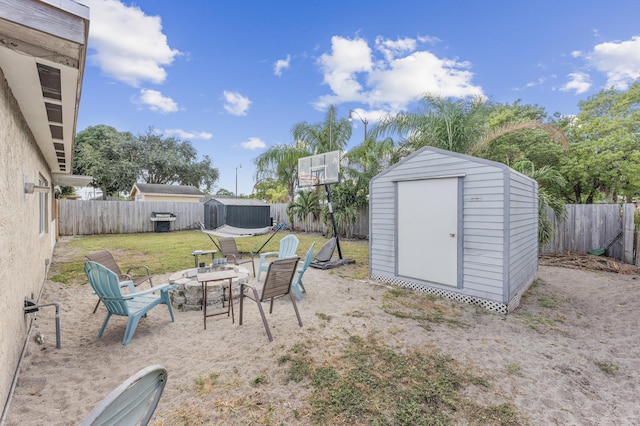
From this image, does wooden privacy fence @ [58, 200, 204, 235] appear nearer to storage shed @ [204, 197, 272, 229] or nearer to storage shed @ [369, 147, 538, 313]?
storage shed @ [204, 197, 272, 229]

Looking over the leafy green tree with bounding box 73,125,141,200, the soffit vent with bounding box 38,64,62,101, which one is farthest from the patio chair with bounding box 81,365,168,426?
the leafy green tree with bounding box 73,125,141,200

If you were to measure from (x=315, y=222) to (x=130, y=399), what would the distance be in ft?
44.5

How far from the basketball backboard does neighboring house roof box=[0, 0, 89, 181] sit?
5.61 m

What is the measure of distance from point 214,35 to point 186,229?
1074 centimetres

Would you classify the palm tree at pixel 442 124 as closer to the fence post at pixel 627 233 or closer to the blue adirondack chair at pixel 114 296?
the fence post at pixel 627 233

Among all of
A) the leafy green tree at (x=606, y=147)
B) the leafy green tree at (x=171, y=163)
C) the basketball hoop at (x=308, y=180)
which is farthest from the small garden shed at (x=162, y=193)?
the leafy green tree at (x=606, y=147)

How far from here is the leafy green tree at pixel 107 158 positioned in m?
20.0

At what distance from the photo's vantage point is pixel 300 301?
182 inches

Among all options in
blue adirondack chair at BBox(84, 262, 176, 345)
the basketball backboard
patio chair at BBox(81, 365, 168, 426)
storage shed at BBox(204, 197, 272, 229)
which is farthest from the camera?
storage shed at BBox(204, 197, 272, 229)

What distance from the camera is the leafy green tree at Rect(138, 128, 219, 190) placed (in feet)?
78.3

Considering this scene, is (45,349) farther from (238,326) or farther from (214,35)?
(214,35)

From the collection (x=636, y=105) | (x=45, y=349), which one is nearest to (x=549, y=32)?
(x=636, y=105)

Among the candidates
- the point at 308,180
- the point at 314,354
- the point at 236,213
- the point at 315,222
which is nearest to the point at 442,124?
the point at 308,180

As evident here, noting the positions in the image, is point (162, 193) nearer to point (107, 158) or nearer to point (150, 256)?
point (107, 158)
